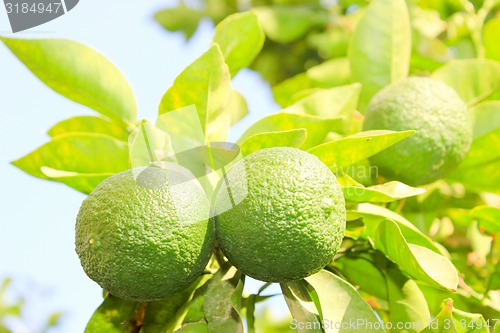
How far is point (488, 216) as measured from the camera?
132 centimetres

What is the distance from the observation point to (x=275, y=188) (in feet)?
3.16

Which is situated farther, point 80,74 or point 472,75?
point 472,75

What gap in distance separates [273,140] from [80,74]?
508mm

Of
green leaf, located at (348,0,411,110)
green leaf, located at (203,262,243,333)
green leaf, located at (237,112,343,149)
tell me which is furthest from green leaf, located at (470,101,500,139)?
green leaf, located at (203,262,243,333)

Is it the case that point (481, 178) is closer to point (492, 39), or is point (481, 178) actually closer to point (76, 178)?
point (492, 39)

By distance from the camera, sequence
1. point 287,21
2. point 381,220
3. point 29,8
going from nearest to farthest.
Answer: point 381,220 < point 29,8 < point 287,21

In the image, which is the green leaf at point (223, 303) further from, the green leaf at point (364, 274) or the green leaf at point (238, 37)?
the green leaf at point (238, 37)

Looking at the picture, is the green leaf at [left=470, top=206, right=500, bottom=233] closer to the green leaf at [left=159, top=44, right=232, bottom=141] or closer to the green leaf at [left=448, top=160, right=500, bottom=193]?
the green leaf at [left=448, top=160, right=500, bottom=193]

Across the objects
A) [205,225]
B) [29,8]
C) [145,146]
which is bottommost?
[205,225]

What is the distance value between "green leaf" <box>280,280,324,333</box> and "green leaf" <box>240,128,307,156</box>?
0.26m

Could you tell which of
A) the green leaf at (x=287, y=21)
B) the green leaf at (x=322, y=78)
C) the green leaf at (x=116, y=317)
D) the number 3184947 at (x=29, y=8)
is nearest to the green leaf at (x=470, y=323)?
the green leaf at (x=116, y=317)

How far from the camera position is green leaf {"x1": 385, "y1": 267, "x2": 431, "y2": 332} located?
119cm

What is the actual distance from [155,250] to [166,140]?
0.82ft

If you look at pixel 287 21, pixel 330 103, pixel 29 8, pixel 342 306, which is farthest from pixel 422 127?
pixel 287 21
